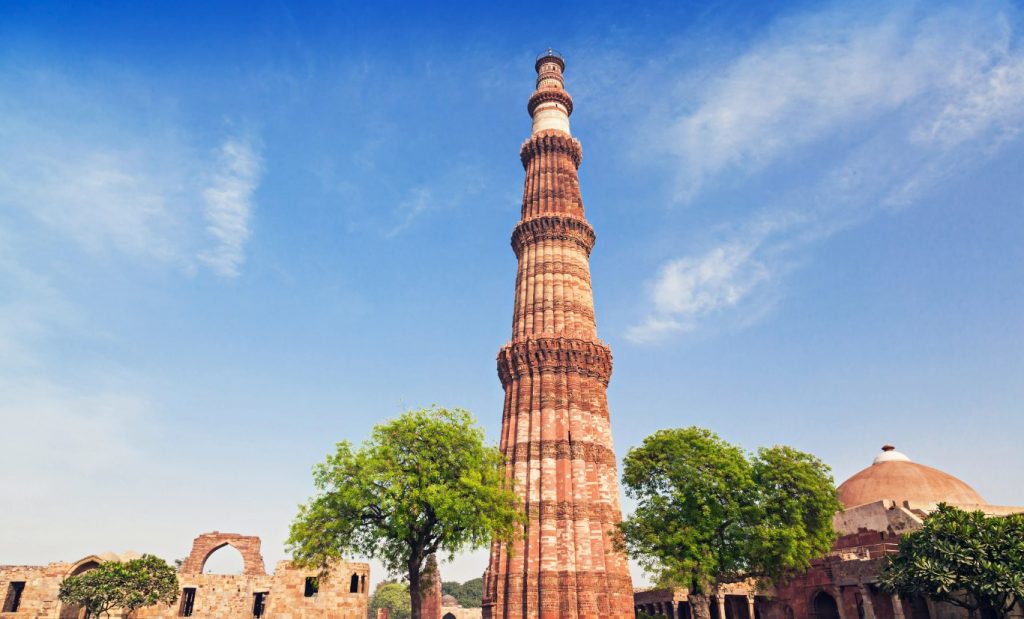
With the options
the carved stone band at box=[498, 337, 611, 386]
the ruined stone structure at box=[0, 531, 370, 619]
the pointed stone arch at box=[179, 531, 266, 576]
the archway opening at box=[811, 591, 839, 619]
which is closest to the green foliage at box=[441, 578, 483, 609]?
the pointed stone arch at box=[179, 531, 266, 576]

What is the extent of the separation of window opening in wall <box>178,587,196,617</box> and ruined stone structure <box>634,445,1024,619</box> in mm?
32893

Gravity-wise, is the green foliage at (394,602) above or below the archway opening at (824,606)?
below

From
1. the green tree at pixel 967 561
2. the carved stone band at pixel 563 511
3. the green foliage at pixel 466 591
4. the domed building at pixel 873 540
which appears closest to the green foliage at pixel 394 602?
the green foliage at pixel 466 591

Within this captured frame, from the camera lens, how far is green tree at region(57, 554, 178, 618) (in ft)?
118

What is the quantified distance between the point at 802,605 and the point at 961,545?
46.1 ft

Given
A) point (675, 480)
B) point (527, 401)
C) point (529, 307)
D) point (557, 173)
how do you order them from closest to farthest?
1. point (675, 480)
2. point (527, 401)
3. point (529, 307)
4. point (557, 173)

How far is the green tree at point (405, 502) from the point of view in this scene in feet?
79.3

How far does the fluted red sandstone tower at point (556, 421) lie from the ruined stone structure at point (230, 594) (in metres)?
13.2

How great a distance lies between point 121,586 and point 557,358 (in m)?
28.4

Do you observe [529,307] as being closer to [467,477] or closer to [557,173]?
[557,173]

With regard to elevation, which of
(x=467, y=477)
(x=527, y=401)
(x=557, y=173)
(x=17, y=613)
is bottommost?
(x=17, y=613)

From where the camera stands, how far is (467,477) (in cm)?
2486

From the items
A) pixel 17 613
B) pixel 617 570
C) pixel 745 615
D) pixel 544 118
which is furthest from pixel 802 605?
pixel 17 613

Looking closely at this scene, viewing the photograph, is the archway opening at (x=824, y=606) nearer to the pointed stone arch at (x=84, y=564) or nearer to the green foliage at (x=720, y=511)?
the green foliage at (x=720, y=511)
